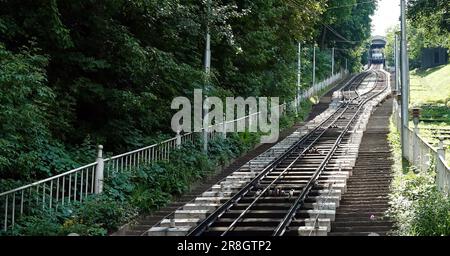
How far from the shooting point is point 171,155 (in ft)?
57.8

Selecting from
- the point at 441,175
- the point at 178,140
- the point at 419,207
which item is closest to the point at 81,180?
the point at 178,140

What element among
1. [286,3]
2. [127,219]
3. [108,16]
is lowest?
[127,219]

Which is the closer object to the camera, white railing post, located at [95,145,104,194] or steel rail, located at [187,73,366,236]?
steel rail, located at [187,73,366,236]

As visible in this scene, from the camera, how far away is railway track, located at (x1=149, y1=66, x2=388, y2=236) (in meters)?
11.8

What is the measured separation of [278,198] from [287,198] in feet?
0.75

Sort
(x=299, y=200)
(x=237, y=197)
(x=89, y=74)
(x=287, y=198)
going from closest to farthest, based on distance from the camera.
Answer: (x=299, y=200), (x=287, y=198), (x=237, y=197), (x=89, y=74)

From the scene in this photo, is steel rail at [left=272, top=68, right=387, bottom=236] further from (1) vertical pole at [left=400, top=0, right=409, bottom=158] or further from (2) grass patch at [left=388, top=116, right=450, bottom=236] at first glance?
(1) vertical pole at [left=400, top=0, right=409, bottom=158]

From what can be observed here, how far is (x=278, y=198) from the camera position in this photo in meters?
14.4

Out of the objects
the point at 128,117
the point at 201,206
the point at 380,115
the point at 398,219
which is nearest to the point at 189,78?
the point at 128,117

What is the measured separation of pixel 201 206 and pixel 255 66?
54.8 ft

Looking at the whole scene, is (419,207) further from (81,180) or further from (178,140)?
(178,140)

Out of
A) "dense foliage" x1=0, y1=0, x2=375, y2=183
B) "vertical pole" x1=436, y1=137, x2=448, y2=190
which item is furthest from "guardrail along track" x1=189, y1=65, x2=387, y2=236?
"dense foliage" x1=0, y1=0, x2=375, y2=183

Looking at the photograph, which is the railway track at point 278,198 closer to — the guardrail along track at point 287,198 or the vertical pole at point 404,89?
the guardrail along track at point 287,198
